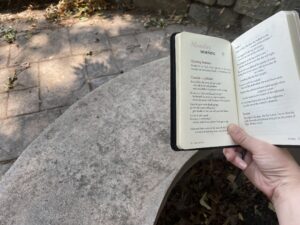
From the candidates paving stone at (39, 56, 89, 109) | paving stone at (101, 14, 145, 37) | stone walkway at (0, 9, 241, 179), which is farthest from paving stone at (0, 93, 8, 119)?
paving stone at (101, 14, 145, 37)

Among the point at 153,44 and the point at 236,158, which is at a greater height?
the point at 236,158

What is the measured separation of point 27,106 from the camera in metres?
2.82

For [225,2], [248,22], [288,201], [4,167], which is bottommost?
[4,167]

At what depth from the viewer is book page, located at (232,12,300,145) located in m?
1.21

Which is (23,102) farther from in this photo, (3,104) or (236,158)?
(236,158)

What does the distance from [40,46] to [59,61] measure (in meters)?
0.34

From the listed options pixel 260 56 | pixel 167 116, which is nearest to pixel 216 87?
pixel 260 56

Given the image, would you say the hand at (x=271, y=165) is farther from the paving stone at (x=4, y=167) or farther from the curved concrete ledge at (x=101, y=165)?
the paving stone at (x=4, y=167)

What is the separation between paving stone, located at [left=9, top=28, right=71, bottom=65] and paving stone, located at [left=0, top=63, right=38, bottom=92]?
104 mm

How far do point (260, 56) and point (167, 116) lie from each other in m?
0.81

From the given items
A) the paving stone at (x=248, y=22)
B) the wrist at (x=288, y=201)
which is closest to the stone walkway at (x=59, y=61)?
the paving stone at (x=248, y=22)

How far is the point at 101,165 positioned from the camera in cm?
176

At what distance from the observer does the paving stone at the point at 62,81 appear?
2857 millimetres

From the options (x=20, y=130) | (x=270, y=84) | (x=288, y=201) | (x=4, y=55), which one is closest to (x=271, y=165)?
(x=288, y=201)
